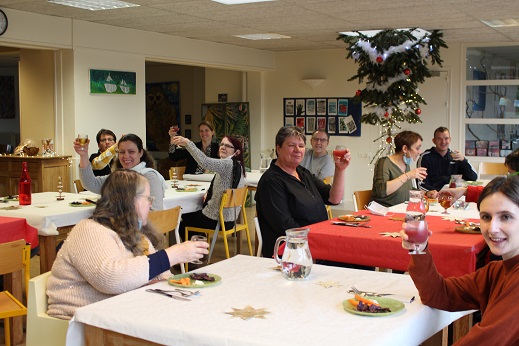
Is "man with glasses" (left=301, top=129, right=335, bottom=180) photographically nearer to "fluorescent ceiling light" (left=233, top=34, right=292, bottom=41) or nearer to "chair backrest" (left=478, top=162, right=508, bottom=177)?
"fluorescent ceiling light" (left=233, top=34, right=292, bottom=41)

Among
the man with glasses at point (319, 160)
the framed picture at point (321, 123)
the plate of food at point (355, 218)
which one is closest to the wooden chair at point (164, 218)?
the plate of food at point (355, 218)

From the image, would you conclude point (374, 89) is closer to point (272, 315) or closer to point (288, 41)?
point (288, 41)

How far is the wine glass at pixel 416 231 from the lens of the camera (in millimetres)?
2434

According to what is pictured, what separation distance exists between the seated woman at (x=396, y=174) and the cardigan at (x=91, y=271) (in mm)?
3163

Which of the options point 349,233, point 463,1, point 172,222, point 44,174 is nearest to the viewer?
point 349,233

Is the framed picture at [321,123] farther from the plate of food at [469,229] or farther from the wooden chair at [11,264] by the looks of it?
the wooden chair at [11,264]

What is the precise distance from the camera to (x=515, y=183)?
2389mm

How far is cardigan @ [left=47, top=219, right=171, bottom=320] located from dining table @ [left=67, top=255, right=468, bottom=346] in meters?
0.08

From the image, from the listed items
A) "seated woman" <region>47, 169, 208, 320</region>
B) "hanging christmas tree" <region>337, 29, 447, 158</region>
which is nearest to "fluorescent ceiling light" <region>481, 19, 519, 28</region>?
"hanging christmas tree" <region>337, 29, 447, 158</region>

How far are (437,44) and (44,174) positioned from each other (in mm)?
5325

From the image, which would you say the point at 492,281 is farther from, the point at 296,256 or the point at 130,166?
the point at 130,166

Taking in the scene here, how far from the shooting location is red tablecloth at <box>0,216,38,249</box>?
15.2 feet

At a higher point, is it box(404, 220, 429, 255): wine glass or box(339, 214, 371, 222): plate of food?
box(404, 220, 429, 255): wine glass

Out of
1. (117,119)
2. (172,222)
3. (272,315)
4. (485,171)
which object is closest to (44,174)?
(117,119)
